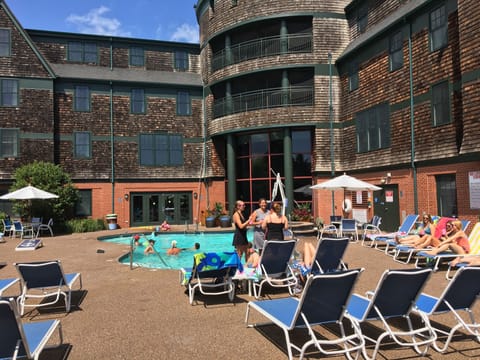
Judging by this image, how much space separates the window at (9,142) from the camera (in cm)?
2262

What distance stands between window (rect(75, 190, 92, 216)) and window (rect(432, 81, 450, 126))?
19382 mm

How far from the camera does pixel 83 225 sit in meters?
22.0

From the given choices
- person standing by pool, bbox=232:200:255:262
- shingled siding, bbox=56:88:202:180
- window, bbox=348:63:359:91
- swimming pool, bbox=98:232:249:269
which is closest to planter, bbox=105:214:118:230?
shingled siding, bbox=56:88:202:180

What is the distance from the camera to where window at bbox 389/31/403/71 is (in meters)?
17.0

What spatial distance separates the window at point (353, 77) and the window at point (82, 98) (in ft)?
51.2

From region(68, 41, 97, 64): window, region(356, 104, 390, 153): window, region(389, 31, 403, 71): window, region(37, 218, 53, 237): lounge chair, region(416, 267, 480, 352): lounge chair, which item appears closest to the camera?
region(416, 267, 480, 352): lounge chair

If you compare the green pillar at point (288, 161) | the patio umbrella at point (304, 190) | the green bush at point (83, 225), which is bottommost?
the green bush at point (83, 225)

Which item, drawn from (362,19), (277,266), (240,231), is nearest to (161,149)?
(362,19)

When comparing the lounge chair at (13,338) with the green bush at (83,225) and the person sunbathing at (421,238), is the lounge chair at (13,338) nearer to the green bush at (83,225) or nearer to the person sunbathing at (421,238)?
the person sunbathing at (421,238)

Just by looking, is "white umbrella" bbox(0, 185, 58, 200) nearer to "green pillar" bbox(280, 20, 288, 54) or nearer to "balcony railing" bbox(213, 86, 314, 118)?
"balcony railing" bbox(213, 86, 314, 118)

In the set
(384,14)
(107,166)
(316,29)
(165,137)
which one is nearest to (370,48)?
(384,14)

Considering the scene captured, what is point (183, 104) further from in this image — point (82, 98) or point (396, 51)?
point (396, 51)

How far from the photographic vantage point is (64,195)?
69.5ft

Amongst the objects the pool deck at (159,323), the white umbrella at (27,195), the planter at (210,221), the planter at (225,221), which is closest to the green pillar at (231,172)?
the planter at (225,221)
